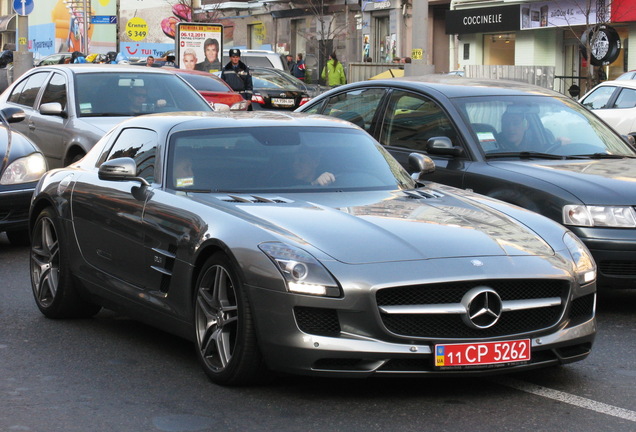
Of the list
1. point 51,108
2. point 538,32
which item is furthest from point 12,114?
point 538,32

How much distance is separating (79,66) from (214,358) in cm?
901

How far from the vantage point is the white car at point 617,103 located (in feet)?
61.4

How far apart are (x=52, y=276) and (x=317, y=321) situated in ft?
9.66

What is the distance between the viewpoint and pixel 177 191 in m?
6.75

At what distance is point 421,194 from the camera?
22.9 ft

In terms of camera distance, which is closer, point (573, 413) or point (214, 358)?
point (573, 413)

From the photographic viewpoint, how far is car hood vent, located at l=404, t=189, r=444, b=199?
6.87m

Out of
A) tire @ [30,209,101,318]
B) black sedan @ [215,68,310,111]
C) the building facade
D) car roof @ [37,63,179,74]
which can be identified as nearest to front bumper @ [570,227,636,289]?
tire @ [30,209,101,318]

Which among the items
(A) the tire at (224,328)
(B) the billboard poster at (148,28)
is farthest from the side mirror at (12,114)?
(B) the billboard poster at (148,28)

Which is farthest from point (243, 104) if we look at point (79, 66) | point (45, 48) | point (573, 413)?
point (45, 48)

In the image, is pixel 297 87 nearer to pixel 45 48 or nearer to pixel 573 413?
pixel 573 413

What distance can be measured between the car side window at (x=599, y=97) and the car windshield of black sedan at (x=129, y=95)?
7.77 m

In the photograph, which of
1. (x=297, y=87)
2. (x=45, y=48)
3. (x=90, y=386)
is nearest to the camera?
(x=90, y=386)

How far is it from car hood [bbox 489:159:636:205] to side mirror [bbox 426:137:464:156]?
0.29m
